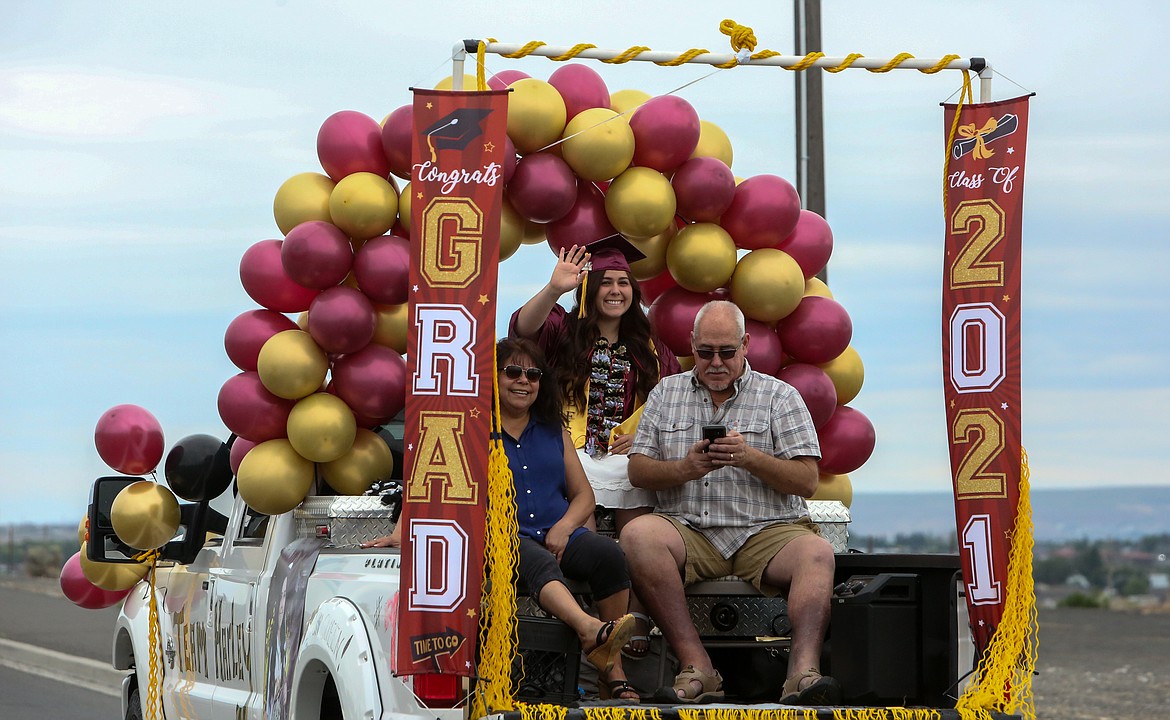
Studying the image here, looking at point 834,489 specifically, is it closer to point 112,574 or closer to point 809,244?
point 809,244

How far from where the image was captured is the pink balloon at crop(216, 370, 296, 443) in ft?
23.5

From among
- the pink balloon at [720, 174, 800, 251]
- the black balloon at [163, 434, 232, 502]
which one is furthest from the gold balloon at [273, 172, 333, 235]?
the pink balloon at [720, 174, 800, 251]

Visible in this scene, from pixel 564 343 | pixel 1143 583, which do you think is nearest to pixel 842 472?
pixel 564 343

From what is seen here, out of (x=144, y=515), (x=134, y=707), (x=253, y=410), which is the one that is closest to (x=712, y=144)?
(x=253, y=410)

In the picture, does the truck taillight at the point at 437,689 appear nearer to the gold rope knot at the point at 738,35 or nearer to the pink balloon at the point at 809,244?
the gold rope knot at the point at 738,35

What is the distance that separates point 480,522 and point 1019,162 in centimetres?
254

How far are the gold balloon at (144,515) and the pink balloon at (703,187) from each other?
9.73 ft

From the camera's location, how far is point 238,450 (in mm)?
7551

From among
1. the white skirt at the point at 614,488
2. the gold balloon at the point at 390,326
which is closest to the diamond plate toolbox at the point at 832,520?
the white skirt at the point at 614,488

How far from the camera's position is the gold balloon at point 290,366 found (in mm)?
7059

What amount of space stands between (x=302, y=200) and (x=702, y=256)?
1893mm

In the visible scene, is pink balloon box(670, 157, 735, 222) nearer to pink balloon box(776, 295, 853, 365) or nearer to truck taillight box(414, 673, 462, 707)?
pink balloon box(776, 295, 853, 365)

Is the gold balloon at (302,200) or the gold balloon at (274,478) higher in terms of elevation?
the gold balloon at (302,200)

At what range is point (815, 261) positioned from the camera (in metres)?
8.25
